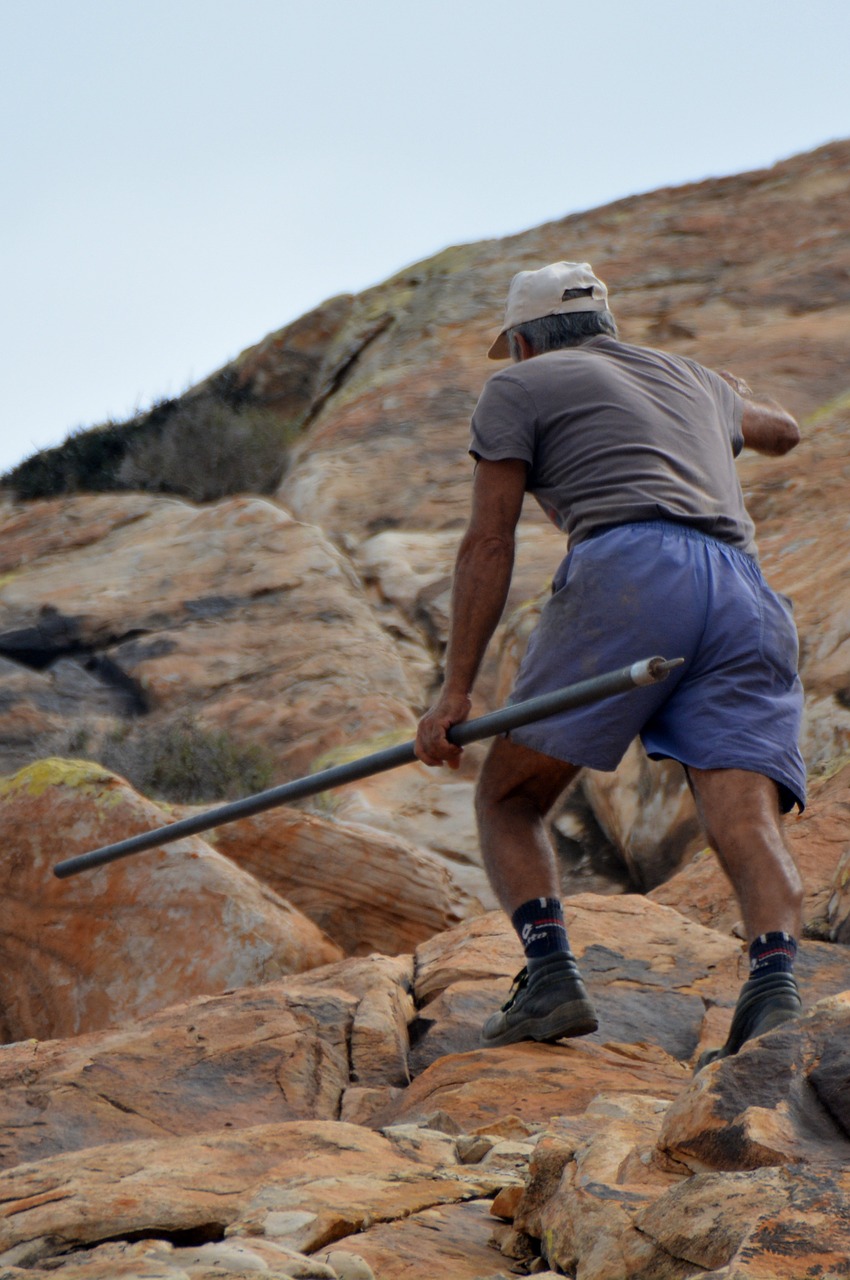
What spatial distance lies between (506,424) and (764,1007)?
141cm

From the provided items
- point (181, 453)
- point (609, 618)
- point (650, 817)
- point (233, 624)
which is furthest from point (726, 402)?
point (181, 453)

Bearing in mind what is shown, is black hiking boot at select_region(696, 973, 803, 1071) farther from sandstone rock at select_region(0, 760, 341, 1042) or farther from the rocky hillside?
sandstone rock at select_region(0, 760, 341, 1042)

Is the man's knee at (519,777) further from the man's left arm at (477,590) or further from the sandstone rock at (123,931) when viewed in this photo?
the sandstone rock at (123,931)

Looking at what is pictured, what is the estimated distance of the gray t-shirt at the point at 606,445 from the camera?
3.22 metres

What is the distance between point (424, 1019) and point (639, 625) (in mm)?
1465

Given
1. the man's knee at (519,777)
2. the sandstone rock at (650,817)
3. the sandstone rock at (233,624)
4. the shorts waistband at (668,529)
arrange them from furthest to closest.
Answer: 1. the sandstone rock at (233,624)
2. the sandstone rock at (650,817)
3. the man's knee at (519,777)
4. the shorts waistband at (668,529)

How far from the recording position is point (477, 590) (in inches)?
128

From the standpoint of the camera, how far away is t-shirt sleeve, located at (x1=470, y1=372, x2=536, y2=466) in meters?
3.26

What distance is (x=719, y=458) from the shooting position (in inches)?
133

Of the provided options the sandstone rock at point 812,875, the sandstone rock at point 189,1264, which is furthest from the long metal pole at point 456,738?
the sandstone rock at point 812,875

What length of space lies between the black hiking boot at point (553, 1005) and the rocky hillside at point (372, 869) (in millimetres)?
A: 86

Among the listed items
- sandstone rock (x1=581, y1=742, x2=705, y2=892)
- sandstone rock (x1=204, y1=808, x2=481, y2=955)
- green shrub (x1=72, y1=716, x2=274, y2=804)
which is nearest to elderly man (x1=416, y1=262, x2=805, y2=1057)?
sandstone rock (x1=204, y1=808, x2=481, y2=955)

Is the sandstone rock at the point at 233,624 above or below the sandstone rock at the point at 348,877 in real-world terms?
above

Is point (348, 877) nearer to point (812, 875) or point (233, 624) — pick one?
point (812, 875)
